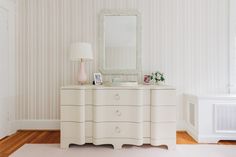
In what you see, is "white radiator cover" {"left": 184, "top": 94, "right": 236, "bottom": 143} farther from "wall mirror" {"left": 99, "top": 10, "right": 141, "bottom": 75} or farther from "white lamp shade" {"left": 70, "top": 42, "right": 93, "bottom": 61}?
"white lamp shade" {"left": 70, "top": 42, "right": 93, "bottom": 61}

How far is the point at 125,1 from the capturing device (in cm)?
381

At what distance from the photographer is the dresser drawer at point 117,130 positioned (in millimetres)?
2947

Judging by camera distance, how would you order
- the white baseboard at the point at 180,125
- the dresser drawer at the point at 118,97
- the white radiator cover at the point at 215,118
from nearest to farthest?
the dresser drawer at the point at 118,97 < the white radiator cover at the point at 215,118 < the white baseboard at the point at 180,125

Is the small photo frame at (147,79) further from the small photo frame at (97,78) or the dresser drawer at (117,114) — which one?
the dresser drawer at (117,114)

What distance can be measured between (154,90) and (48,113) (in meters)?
1.96

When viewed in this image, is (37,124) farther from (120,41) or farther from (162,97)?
(162,97)

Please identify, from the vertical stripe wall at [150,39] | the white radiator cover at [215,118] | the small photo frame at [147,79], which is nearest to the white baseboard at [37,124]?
the vertical stripe wall at [150,39]

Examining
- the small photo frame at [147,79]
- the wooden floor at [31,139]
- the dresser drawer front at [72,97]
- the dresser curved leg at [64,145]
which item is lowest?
the wooden floor at [31,139]

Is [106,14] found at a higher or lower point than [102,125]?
higher

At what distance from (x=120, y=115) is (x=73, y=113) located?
2.01 feet

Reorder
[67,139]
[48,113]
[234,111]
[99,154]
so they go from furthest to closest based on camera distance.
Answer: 1. [48,113]
2. [234,111]
3. [67,139]
4. [99,154]

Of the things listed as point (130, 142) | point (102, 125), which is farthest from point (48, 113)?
point (130, 142)

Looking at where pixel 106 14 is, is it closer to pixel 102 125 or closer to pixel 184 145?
pixel 102 125

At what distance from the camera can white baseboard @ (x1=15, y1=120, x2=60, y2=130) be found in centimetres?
390
